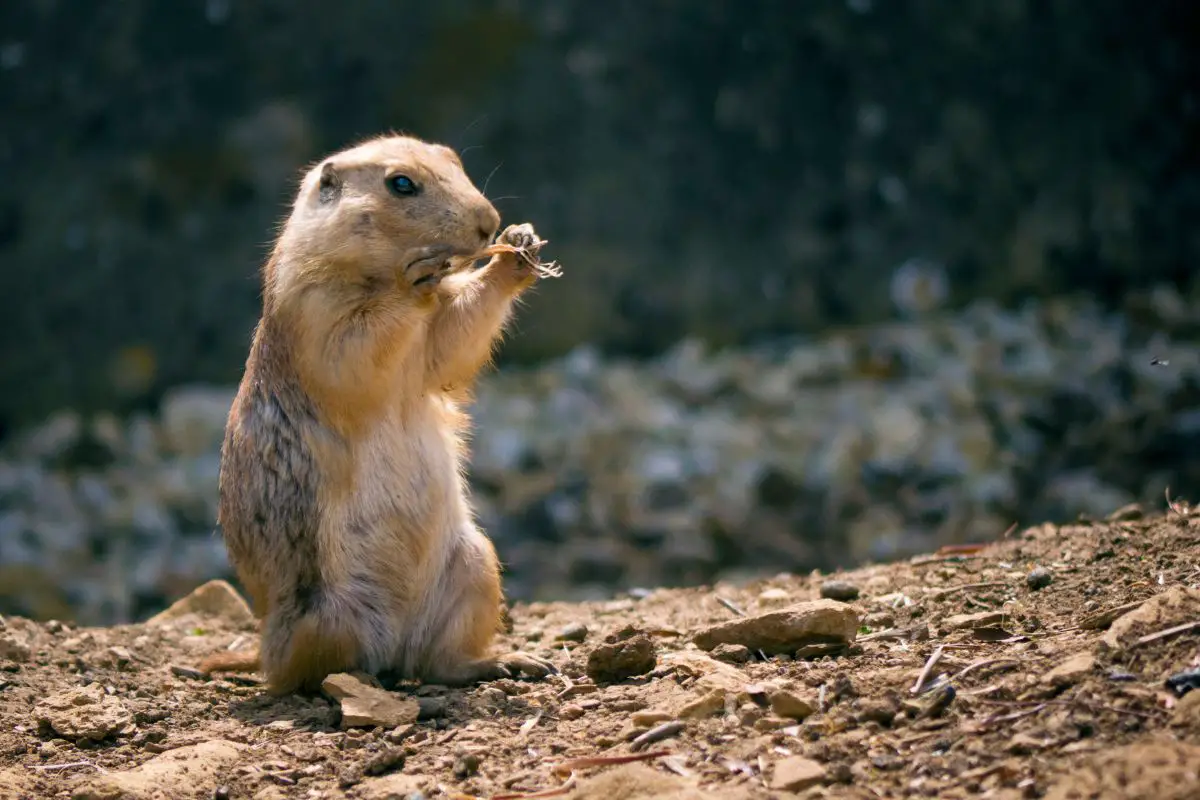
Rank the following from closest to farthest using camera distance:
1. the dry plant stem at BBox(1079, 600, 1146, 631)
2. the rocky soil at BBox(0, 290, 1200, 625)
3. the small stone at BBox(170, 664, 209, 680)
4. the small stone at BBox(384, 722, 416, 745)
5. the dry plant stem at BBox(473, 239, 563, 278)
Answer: the dry plant stem at BBox(1079, 600, 1146, 631), the small stone at BBox(384, 722, 416, 745), the dry plant stem at BBox(473, 239, 563, 278), the small stone at BBox(170, 664, 209, 680), the rocky soil at BBox(0, 290, 1200, 625)

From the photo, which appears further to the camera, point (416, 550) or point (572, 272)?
point (572, 272)

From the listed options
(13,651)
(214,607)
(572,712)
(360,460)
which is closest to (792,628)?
(572,712)

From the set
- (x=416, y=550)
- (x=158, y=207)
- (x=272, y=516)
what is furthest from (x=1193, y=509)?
(x=158, y=207)

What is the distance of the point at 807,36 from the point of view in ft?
42.6

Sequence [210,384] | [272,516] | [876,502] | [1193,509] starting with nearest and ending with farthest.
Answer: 1. [272,516]
2. [1193,509]
3. [876,502]
4. [210,384]

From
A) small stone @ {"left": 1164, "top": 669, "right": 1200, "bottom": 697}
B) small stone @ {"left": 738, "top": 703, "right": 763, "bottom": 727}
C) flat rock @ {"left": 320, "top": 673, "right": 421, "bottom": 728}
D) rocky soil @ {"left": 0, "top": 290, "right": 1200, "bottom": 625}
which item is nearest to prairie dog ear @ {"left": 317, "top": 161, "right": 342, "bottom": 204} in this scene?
flat rock @ {"left": 320, "top": 673, "right": 421, "bottom": 728}

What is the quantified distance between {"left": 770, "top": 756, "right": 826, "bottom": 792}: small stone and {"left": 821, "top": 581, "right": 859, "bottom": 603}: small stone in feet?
6.61

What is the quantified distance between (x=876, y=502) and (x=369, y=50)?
6.06 m

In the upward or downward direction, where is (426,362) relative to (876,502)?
downward

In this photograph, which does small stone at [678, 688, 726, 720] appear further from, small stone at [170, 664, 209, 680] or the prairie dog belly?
small stone at [170, 664, 209, 680]

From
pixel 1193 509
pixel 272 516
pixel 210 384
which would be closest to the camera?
pixel 272 516

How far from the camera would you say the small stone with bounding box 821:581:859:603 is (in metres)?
6.00

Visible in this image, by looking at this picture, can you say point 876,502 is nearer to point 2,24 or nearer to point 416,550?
point 416,550

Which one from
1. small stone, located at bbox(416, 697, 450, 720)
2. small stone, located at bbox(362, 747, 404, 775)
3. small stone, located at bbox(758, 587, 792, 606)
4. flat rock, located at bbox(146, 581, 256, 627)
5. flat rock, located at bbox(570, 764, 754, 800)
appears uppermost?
flat rock, located at bbox(146, 581, 256, 627)
